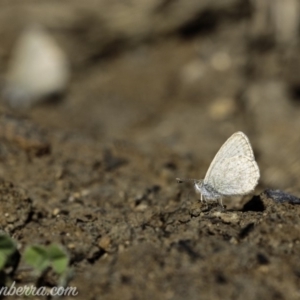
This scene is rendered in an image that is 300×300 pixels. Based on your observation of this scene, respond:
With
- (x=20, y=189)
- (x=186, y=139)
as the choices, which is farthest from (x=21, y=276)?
(x=186, y=139)

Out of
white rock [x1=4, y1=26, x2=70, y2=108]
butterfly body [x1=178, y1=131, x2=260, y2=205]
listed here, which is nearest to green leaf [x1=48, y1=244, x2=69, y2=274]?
butterfly body [x1=178, y1=131, x2=260, y2=205]

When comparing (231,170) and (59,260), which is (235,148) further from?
(59,260)

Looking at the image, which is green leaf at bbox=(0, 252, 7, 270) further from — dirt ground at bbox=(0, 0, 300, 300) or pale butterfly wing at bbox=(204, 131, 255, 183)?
pale butterfly wing at bbox=(204, 131, 255, 183)

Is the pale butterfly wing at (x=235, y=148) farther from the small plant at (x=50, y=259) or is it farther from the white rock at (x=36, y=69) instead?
the white rock at (x=36, y=69)

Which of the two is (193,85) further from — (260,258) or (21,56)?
(260,258)

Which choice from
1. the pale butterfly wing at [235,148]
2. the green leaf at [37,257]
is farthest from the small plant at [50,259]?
the pale butterfly wing at [235,148]

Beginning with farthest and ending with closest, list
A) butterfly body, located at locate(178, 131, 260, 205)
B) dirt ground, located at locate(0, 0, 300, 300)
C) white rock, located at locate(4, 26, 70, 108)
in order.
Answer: white rock, located at locate(4, 26, 70, 108) < butterfly body, located at locate(178, 131, 260, 205) < dirt ground, located at locate(0, 0, 300, 300)
